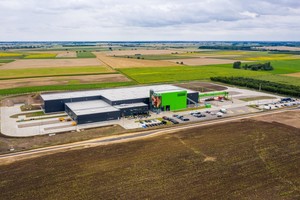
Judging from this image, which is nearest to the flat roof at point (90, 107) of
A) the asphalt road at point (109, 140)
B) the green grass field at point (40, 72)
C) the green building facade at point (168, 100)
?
the green building facade at point (168, 100)

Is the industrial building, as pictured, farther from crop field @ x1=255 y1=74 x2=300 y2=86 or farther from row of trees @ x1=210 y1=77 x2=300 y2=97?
crop field @ x1=255 y1=74 x2=300 y2=86

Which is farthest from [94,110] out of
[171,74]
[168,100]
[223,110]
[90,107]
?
[171,74]

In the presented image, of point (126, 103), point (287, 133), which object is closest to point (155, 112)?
point (126, 103)

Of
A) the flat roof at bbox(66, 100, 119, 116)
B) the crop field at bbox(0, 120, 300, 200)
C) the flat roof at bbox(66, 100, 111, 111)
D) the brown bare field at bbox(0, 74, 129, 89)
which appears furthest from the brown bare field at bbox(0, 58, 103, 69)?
the crop field at bbox(0, 120, 300, 200)

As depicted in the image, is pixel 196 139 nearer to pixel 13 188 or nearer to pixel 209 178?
pixel 209 178

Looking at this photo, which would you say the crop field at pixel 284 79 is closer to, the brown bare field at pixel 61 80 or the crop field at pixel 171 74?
the crop field at pixel 171 74

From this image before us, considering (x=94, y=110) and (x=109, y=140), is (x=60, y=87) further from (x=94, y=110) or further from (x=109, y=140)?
(x=109, y=140)

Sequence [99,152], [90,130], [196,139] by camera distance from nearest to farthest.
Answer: [99,152] < [196,139] < [90,130]
